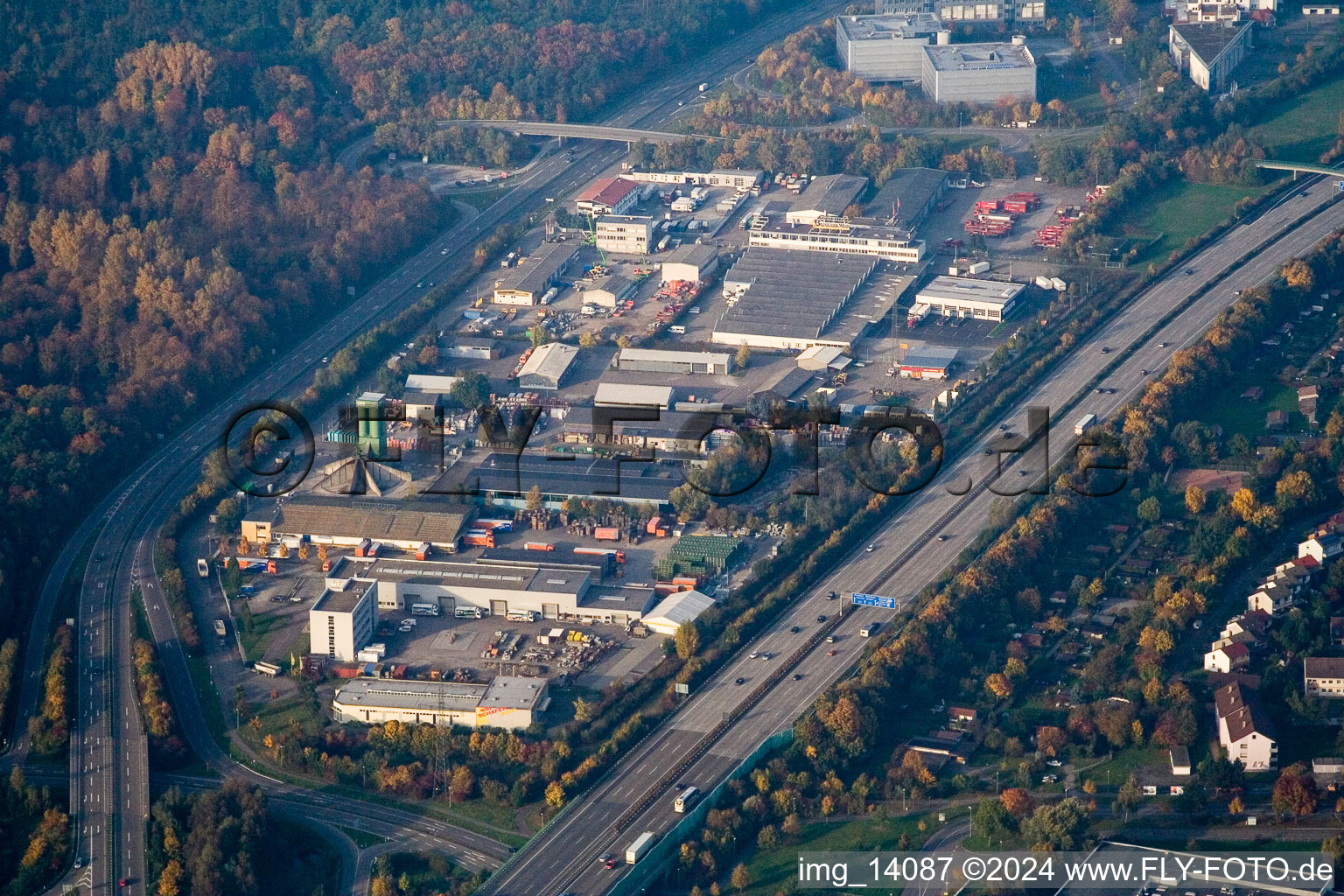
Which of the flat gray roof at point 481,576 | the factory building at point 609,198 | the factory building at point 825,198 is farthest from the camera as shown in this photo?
the factory building at point 609,198

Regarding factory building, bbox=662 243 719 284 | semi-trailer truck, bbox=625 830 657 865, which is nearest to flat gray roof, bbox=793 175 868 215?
factory building, bbox=662 243 719 284

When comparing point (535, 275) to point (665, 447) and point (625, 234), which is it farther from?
point (665, 447)

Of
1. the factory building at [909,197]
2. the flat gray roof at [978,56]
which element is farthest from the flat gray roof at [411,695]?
the flat gray roof at [978,56]

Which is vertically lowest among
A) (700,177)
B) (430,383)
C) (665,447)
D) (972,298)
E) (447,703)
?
(447,703)

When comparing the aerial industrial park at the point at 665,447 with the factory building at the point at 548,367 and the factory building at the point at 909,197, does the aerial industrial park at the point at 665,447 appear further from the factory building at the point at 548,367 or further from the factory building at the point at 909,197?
the factory building at the point at 909,197

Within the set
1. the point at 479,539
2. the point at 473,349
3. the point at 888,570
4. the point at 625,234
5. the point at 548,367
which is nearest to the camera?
the point at 888,570

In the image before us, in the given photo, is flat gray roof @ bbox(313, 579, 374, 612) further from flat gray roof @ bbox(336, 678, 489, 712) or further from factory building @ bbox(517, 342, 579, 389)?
factory building @ bbox(517, 342, 579, 389)

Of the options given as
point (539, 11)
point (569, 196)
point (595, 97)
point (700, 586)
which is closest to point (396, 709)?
point (700, 586)

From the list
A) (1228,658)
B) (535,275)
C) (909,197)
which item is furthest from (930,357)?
(1228,658)
